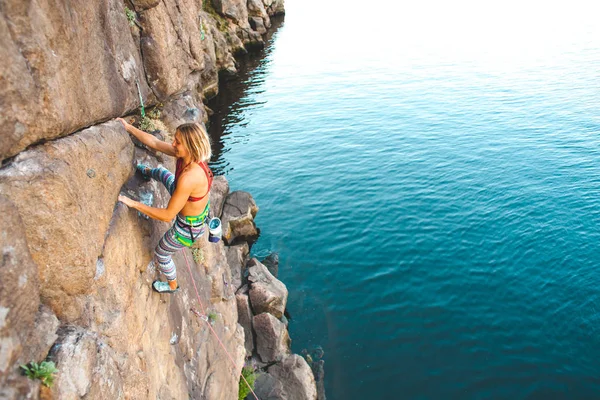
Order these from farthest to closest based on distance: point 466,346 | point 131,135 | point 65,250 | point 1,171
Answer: point 466,346 < point 131,135 < point 65,250 < point 1,171

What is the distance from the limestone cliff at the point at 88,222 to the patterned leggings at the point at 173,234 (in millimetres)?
302

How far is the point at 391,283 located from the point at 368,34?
67.2 m

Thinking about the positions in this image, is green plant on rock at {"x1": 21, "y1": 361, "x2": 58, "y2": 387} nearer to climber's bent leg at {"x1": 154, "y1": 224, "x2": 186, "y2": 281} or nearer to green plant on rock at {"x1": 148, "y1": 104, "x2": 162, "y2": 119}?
climber's bent leg at {"x1": 154, "y1": 224, "x2": 186, "y2": 281}

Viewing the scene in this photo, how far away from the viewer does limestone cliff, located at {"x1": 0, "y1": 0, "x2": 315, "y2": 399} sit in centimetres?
538

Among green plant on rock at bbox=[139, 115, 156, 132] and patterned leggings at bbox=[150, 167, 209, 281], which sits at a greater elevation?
green plant on rock at bbox=[139, 115, 156, 132]

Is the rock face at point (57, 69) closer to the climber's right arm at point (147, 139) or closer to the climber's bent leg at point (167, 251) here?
the climber's right arm at point (147, 139)

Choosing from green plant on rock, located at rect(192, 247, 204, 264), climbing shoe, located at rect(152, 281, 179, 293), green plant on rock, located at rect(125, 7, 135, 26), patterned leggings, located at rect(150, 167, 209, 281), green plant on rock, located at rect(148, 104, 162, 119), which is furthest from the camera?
green plant on rock, located at rect(192, 247, 204, 264)

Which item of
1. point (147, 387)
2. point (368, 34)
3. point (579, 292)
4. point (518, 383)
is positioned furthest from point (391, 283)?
point (368, 34)

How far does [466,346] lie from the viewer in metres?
17.2

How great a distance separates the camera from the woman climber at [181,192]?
7680 mm

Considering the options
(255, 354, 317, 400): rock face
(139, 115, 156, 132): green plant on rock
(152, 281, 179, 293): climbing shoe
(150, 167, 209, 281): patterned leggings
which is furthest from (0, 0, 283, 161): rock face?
(255, 354, 317, 400): rock face

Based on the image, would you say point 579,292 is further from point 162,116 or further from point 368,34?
point 368,34

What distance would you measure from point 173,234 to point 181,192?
121 centimetres

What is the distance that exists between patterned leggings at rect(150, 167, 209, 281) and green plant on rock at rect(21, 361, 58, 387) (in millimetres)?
3385
